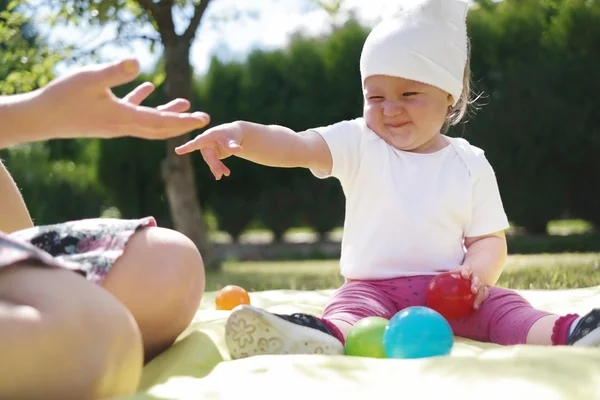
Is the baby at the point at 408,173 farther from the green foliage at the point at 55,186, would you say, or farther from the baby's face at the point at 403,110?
the green foliage at the point at 55,186

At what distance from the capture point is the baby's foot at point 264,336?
1.82m

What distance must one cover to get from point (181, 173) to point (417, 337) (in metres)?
5.58

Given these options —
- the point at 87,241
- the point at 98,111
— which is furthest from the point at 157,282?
the point at 98,111

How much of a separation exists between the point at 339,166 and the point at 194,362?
3.31 ft

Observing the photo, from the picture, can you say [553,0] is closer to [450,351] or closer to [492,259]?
[492,259]

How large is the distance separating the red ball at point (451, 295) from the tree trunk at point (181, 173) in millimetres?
5002

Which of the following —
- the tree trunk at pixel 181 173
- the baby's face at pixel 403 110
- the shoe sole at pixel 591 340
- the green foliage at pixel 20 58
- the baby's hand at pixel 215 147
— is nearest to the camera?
the shoe sole at pixel 591 340

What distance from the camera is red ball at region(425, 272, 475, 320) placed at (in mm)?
2191

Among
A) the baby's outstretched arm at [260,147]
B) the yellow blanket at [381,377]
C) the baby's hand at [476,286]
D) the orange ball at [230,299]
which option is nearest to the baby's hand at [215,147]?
the baby's outstretched arm at [260,147]

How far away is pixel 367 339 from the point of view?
190cm

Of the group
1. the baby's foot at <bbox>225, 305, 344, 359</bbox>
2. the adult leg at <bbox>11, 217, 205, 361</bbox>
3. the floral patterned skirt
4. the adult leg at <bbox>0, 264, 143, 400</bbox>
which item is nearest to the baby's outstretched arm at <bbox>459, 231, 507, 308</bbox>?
the baby's foot at <bbox>225, 305, 344, 359</bbox>

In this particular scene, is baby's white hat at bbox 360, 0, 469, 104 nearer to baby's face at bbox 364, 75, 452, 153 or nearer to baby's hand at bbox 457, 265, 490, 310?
baby's face at bbox 364, 75, 452, 153

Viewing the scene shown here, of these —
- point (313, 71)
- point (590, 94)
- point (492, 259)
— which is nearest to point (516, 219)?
point (590, 94)

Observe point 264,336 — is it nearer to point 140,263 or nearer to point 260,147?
point 140,263
